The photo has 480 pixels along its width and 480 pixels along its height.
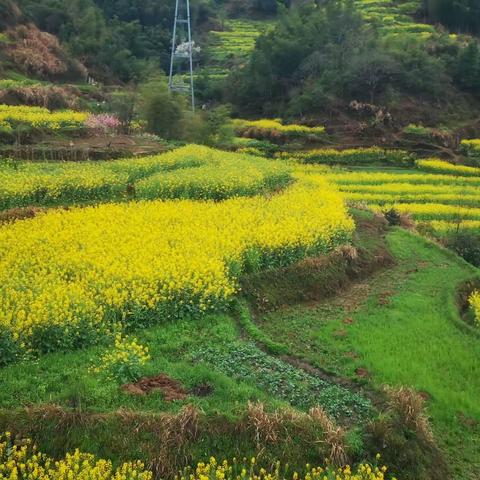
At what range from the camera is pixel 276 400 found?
819 centimetres

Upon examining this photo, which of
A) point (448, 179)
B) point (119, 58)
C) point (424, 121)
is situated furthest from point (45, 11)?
point (448, 179)

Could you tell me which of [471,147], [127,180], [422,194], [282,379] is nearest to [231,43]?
[471,147]

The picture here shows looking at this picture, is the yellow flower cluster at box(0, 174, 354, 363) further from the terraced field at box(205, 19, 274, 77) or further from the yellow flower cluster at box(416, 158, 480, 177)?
the terraced field at box(205, 19, 274, 77)

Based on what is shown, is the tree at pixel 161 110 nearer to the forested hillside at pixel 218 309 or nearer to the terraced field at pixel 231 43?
the forested hillside at pixel 218 309

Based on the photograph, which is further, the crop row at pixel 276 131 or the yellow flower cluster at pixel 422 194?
the crop row at pixel 276 131

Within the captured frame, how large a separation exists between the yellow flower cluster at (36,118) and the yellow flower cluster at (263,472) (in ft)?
65.0

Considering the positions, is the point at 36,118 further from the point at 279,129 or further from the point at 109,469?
the point at 109,469

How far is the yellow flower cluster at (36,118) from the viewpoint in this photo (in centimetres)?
2430

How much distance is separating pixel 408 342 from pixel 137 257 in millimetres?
5441

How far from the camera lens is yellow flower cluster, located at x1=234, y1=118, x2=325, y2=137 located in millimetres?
39406

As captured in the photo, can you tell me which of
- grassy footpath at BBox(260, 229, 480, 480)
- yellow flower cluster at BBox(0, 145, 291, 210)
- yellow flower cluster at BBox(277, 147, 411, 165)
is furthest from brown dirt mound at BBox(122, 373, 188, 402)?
yellow flower cluster at BBox(277, 147, 411, 165)

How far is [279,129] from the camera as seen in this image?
131 feet

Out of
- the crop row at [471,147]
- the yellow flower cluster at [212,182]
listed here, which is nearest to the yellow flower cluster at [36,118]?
the yellow flower cluster at [212,182]

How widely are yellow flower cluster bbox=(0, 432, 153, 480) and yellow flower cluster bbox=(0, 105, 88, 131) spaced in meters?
18.9
